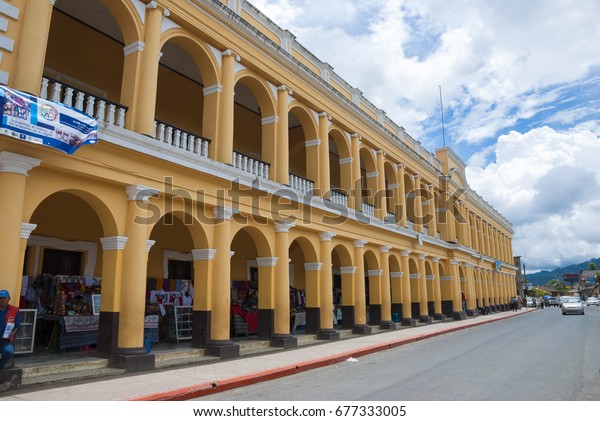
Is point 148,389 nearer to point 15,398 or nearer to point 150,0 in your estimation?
point 15,398

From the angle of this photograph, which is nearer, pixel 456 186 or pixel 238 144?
pixel 238 144

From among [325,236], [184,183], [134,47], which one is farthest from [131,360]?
[325,236]

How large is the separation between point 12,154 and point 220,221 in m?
5.03

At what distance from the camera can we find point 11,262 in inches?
278

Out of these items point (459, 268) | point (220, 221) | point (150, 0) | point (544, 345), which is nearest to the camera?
point (150, 0)

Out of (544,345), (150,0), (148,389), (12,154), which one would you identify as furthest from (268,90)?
(544,345)

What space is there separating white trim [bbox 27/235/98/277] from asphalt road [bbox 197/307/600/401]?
5999 mm

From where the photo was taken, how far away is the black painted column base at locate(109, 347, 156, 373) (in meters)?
8.65

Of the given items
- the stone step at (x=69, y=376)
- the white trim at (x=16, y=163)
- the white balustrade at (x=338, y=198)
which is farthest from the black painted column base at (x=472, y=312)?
the white trim at (x=16, y=163)

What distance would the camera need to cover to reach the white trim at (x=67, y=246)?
34.6 ft

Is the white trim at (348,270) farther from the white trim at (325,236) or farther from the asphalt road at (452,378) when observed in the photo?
the asphalt road at (452,378)

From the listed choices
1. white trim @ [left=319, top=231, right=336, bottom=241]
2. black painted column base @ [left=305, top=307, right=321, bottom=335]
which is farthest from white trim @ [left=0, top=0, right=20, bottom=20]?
black painted column base @ [left=305, top=307, right=321, bottom=335]

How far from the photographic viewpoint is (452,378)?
8047 millimetres

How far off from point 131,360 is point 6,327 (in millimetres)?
2509
